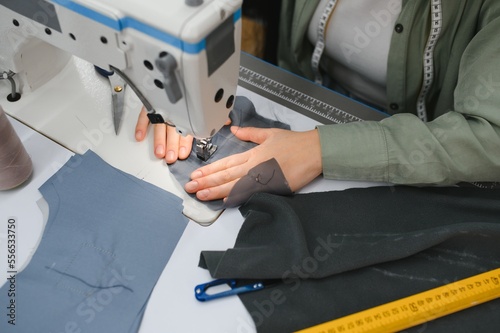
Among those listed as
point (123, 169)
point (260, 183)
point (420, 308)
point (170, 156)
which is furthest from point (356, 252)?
point (123, 169)

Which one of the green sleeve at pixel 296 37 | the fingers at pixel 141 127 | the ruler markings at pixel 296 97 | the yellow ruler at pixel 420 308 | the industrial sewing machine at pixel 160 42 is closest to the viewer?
the industrial sewing machine at pixel 160 42

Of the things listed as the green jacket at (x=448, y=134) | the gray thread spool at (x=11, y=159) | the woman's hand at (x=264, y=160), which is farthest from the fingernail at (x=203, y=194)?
the gray thread spool at (x=11, y=159)

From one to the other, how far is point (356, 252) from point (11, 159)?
87 centimetres

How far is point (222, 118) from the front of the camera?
1059 mm

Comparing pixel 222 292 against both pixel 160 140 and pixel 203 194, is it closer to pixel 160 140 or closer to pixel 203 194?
pixel 203 194

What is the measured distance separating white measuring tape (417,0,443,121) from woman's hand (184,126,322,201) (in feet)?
1.61

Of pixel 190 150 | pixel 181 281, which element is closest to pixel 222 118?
pixel 190 150

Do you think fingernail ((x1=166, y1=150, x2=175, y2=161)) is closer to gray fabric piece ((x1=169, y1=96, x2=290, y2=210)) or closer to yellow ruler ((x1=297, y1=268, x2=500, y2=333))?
gray fabric piece ((x1=169, y1=96, x2=290, y2=210))

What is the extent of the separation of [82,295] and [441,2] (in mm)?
1244

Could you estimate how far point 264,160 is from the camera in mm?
1232

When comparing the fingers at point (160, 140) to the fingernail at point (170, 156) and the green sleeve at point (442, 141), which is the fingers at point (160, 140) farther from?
the green sleeve at point (442, 141)

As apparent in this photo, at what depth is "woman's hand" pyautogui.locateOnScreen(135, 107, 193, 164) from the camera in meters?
1.25

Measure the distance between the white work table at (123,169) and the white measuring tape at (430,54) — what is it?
44 centimetres

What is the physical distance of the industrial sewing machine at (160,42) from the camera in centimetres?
85
